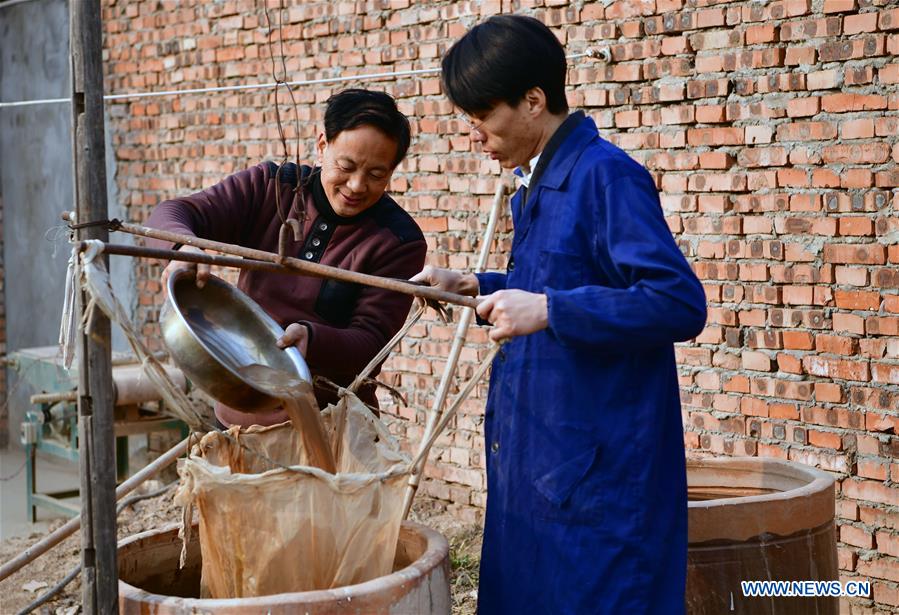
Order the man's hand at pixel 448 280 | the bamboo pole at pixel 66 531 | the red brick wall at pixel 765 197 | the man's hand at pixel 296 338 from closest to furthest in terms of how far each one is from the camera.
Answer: the man's hand at pixel 448 280, the man's hand at pixel 296 338, the bamboo pole at pixel 66 531, the red brick wall at pixel 765 197

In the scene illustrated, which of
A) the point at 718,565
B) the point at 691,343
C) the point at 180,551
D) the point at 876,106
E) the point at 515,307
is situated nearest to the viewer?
the point at 515,307

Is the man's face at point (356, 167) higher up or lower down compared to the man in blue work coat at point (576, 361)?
higher up

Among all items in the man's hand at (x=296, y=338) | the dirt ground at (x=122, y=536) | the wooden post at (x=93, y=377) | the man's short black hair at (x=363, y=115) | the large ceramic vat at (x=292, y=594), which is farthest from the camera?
the dirt ground at (x=122, y=536)

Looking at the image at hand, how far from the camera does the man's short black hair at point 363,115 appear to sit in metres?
2.96

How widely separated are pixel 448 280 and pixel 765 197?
1.82 m

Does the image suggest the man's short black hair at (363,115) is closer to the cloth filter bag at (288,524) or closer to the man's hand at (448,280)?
the man's hand at (448,280)

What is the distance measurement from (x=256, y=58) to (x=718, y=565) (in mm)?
3914

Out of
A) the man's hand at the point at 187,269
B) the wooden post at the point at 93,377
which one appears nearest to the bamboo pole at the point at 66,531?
the man's hand at the point at 187,269

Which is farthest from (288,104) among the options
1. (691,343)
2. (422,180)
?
(691,343)

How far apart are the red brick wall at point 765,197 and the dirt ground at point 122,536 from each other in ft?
0.64

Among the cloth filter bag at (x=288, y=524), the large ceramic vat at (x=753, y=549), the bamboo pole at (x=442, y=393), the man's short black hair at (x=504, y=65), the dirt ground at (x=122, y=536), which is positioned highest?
the man's short black hair at (x=504, y=65)

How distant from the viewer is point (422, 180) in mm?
5352

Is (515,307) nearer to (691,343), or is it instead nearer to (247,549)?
(247,549)

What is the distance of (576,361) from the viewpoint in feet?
7.47
